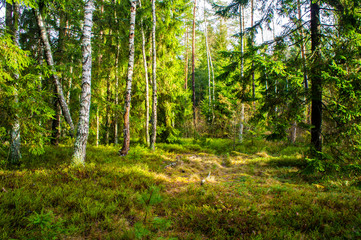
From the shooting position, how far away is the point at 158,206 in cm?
442

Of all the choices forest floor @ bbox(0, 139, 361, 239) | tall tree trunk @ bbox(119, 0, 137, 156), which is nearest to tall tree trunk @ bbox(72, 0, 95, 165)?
forest floor @ bbox(0, 139, 361, 239)

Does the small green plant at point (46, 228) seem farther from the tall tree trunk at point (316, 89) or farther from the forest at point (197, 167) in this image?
the tall tree trunk at point (316, 89)

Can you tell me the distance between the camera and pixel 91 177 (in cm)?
536

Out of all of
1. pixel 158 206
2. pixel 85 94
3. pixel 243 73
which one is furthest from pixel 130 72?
pixel 158 206

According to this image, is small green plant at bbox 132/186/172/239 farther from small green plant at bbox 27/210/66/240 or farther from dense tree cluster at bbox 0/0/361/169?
dense tree cluster at bbox 0/0/361/169

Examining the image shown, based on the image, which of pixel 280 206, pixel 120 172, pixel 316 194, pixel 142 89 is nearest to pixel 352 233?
pixel 280 206

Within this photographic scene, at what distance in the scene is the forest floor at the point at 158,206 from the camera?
3.13m

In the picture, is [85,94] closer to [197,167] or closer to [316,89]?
[197,167]

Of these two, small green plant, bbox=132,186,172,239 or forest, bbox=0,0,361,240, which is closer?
small green plant, bbox=132,186,172,239

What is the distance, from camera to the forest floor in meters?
3.13

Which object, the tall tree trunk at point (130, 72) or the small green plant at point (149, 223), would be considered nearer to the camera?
the small green plant at point (149, 223)

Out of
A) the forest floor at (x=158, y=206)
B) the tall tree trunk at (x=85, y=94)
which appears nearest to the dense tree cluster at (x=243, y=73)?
the tall tree trunk at (x=85, y=94)

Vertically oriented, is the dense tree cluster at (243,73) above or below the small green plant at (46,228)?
above

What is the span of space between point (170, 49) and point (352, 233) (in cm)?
1261
